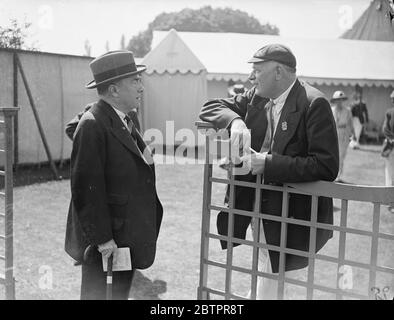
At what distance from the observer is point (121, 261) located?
8.15ft

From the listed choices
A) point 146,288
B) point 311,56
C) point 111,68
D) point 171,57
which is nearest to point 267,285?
point 111,68

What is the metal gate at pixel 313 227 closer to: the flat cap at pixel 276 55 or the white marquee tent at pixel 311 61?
the flat cap at pixel 276 55

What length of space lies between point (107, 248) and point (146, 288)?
1821 mm

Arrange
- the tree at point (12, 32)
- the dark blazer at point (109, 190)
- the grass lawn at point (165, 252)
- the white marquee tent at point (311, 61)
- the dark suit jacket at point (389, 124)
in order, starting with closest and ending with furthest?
the dark blazer at point (109, 190) → the grass lawn at point (165, 252) → the tree at point (12, 32) → the dark suit jacket at point (389, 124) → the white marquee tent at point (311, 61)

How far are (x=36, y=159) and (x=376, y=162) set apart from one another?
8.69 meters

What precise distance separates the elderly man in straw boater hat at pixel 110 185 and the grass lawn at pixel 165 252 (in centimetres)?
106

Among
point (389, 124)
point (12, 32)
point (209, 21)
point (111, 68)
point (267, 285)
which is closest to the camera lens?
point (111, 68)

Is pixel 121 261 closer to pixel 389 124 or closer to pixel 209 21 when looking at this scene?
pixel 389 124


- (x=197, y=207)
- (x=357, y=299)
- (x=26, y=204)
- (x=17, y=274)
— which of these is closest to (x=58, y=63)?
(x=26, y=204)

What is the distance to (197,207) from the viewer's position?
7.14 meters

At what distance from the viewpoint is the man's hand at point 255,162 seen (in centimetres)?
229

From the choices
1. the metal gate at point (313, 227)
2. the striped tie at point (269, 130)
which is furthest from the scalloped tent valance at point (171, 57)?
the metal gate at point (313, 227)

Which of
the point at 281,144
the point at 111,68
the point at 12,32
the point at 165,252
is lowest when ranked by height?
the point at 165,252
